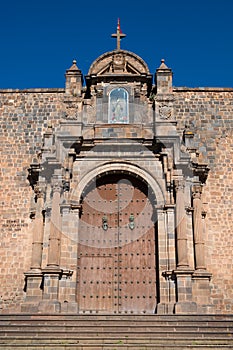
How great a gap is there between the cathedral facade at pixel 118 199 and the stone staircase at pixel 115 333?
131 centimetres

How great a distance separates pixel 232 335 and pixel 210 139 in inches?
257

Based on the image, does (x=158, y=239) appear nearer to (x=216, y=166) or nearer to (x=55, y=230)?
(x=55, y=230)

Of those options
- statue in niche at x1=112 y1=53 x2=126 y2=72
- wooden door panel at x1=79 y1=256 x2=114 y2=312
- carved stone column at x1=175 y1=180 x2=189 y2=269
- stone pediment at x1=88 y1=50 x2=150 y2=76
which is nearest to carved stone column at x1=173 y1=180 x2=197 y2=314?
carved stone column at x1=175 y1=180 x2=189 y2=269

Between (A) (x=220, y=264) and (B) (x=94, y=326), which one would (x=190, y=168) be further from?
(B) (x=94, y=326)

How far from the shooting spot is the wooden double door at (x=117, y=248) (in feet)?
37.5

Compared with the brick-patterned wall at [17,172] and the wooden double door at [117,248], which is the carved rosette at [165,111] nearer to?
the wooden double door at [117,248]

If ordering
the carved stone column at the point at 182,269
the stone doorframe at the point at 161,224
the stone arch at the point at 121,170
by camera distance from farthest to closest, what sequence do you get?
the stone arch at the point at 121,170 → the stone doorframe at the point at 161,224 → the carved stone column at the point at 182,269

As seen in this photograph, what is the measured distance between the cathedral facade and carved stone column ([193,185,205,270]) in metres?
0.03

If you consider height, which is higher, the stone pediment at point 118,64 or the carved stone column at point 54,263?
the stone pediment at point 118,64

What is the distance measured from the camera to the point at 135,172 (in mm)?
12266

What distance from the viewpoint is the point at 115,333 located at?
28.8ft

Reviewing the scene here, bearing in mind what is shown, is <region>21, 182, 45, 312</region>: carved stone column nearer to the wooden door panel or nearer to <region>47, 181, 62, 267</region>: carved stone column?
<region>47, 181, 62, 267</region>: carved stone column

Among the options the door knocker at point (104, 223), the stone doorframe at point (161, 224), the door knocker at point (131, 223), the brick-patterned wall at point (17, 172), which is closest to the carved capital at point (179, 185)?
the stone doorframe at point (161, 224)

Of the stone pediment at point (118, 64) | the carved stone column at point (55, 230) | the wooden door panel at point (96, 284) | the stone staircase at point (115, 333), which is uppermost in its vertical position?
the stone pediment at point (118, 64)
